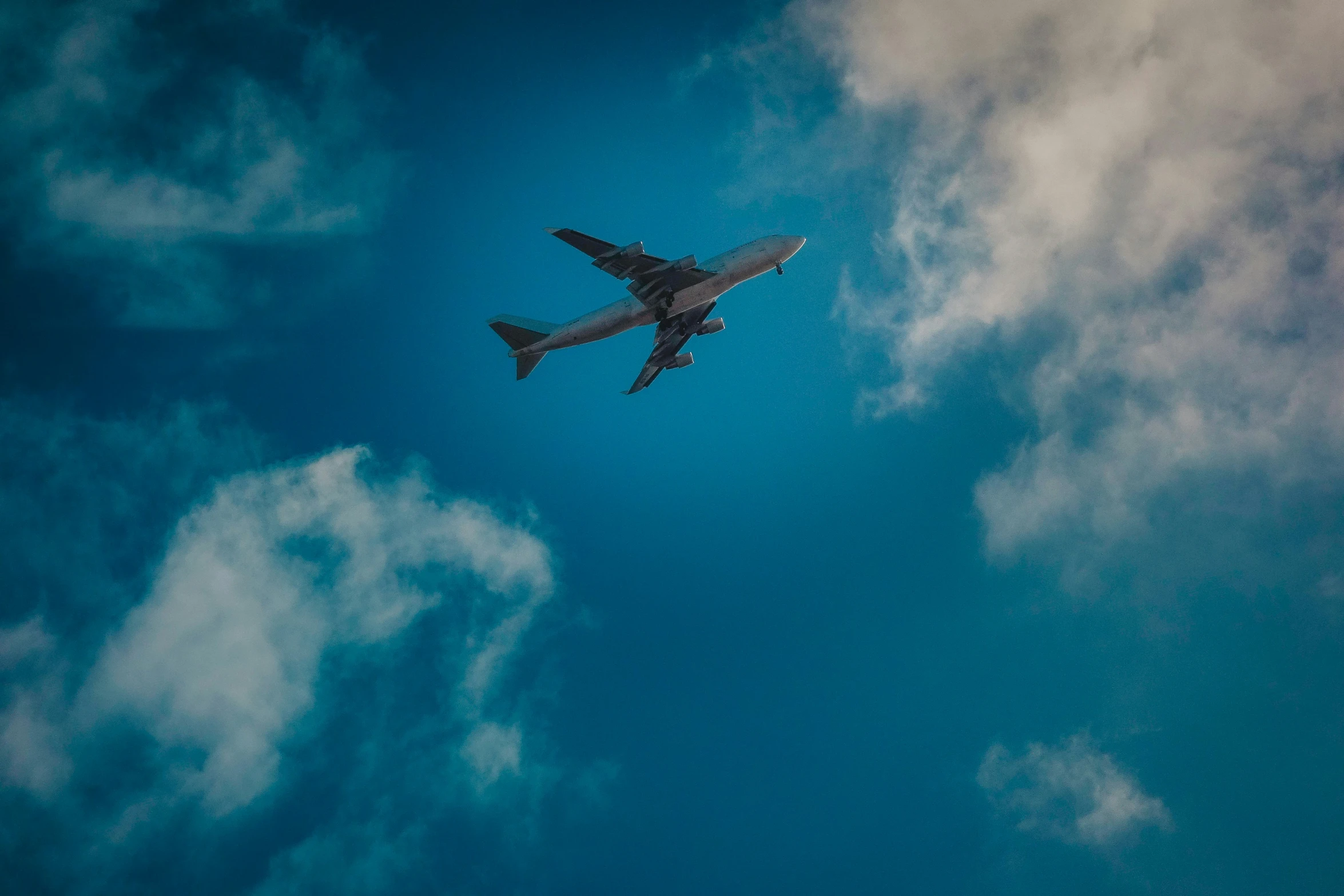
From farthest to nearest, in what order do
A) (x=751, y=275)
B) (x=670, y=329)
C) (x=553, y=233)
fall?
(x=670, y=329) < (x=751, y=275) < (x=553, y=233)

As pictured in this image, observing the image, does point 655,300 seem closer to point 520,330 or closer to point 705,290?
point 705,290

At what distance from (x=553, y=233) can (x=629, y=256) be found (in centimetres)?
622

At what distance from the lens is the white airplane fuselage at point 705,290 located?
65188 mm

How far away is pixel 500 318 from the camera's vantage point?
2800 inches

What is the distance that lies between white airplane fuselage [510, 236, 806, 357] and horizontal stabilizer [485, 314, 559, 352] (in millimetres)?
3023

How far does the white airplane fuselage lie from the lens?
65188 millimetres

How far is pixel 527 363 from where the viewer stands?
7081cm

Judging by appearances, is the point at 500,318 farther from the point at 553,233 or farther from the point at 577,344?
the point at 553,233

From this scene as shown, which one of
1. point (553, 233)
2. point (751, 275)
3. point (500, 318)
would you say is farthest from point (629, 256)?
point (500, 318)

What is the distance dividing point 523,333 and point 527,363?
8.35 feet

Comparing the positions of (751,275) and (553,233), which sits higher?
(751,275)

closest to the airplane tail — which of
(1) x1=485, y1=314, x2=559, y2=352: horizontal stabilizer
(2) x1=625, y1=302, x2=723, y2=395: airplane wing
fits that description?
(1) x1=485, y1=314, x2=559, y2=352: horizontal stabilizer

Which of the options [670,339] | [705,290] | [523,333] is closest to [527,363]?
[523,333]

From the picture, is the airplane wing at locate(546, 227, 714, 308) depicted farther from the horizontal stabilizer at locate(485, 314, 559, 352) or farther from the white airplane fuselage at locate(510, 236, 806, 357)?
the horizontal stabilizer at locate(485, 314, 559, 352)
